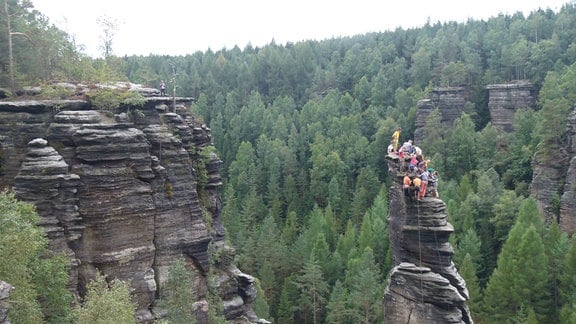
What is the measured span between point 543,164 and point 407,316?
5121 centimetres

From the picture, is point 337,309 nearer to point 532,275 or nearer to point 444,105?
point 532,275

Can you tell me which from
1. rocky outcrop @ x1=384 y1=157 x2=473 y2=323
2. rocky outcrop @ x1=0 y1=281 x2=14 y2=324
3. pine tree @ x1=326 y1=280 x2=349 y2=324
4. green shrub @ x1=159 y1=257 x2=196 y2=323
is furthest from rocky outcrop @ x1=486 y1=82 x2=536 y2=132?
rocky outcrop @ x1=0 y1=281 x2=14 y2=324

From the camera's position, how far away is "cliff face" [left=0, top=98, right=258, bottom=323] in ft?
97.4

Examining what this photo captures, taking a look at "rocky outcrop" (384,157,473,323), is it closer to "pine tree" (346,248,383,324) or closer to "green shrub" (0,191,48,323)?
"green shrub" (0,191,48,323)

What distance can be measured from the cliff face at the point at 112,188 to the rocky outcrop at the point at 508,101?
2900 inches

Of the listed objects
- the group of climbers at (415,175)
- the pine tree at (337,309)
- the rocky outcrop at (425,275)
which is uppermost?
the group of climbers at (415,175)

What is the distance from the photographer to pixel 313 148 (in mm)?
97750

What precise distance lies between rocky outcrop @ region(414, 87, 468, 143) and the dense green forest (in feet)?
8.95

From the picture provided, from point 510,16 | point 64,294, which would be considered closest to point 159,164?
point 64,294

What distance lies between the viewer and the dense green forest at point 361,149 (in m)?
49.6

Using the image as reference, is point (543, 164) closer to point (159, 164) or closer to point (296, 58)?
point (159, 164)

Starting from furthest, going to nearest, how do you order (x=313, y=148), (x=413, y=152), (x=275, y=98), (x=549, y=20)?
1. (x=275, y=98)
2. (x=549, y=20)
3. (x=313, y=148)
4. (x=413, y=152)

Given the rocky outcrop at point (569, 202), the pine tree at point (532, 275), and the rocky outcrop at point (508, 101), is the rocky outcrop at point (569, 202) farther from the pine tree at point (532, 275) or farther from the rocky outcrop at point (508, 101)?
the rocky outcrop at point (508, 101)

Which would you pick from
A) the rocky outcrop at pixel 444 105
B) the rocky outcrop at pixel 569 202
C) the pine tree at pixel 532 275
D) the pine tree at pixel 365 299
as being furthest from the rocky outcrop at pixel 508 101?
the pine tree at pixel 365 299
